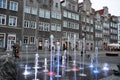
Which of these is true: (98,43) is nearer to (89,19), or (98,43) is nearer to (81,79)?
(89,19)

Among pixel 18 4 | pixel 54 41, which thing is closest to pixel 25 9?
pixel 18 4

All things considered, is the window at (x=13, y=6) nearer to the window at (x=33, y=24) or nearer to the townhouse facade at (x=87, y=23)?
the window at (x=33, y=24)

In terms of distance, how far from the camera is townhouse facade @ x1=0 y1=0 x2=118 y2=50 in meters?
41.2

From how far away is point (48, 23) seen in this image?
51062 mm

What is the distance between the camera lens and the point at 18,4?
141 feet

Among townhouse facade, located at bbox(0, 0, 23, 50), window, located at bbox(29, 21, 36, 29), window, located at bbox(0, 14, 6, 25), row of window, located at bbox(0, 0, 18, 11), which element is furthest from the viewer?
window, located at bbox(29, 21, 36, 29)

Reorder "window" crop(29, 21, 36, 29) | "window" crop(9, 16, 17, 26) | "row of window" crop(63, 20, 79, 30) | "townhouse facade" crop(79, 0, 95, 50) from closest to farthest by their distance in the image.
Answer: "window" crop(9, 16, 17, 26) → "window" crop(29, 21, 36, 29) → "row of window" crop(63, 20, 79, 30) → "townhouse facade" crop(79, 0, 95, 50)

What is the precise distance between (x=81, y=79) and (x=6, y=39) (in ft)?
108

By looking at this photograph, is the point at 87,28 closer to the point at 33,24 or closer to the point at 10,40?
the point at 33,24

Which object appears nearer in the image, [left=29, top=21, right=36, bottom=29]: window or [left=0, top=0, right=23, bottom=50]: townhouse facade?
[left=0, top=0, right=23, bottom=50]: townhouse facade

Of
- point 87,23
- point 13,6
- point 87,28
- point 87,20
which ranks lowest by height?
point 87,28

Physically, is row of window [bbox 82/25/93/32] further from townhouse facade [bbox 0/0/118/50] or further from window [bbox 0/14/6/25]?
window [bbox 0/14/6/25]

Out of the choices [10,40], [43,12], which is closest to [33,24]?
[43,12]

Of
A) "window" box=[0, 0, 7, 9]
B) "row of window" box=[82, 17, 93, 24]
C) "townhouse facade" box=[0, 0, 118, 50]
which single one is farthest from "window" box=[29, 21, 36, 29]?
"row of window" box=[82, 17, 93, 24]
